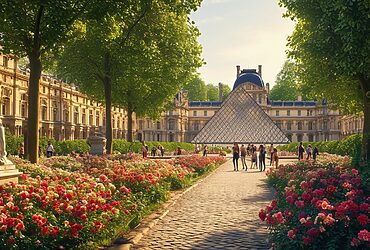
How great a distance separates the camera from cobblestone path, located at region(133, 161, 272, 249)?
→ 7.64 m

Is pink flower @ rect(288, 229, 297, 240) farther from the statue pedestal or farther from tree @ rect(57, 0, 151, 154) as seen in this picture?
tree @ rect(57, 0, 151, 154)

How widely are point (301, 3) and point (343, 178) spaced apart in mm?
13811

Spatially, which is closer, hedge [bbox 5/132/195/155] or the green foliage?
hedge [bbox 5/132/195/155]

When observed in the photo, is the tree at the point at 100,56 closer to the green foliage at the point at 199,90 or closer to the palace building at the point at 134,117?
the palace building at the point at 134,117

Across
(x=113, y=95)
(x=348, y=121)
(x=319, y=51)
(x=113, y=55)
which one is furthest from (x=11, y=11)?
(x=348, y=121)

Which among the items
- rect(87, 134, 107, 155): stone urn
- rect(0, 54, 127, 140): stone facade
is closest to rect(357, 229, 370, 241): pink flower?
rect(87, 134, 107, 155): stone urn

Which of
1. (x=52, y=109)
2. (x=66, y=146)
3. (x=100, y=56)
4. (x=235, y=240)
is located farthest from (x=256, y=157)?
(x=52, y=109)

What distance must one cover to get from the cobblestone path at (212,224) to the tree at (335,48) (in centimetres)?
441

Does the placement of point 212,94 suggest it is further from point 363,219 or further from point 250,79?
point 363,219

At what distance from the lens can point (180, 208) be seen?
1148 centimetres

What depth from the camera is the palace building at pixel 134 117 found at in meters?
53.7

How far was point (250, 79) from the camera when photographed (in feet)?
381

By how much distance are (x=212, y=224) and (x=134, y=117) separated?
280ft

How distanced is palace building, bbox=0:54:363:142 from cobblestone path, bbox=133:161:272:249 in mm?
13672
